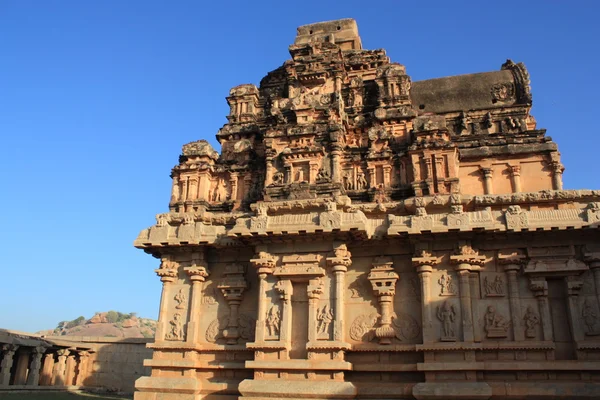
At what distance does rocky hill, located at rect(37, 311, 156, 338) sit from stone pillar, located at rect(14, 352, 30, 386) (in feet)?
148

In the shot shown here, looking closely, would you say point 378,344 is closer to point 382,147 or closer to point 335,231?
point 335,231

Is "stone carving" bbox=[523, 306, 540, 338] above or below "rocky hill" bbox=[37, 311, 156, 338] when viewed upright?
below

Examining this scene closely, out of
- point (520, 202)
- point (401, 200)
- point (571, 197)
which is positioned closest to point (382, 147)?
point (401, 200)

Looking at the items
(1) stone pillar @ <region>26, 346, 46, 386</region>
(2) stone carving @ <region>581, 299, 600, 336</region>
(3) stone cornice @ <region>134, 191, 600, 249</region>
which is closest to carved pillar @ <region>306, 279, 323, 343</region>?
(3) stone cornice @ <region>134, 191, 600, 249</region>

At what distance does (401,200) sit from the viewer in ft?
64.1

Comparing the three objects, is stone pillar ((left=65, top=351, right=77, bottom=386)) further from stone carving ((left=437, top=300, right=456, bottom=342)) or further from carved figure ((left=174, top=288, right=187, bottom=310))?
stone carving ((left=437, top=300, right=456, bottom=342))

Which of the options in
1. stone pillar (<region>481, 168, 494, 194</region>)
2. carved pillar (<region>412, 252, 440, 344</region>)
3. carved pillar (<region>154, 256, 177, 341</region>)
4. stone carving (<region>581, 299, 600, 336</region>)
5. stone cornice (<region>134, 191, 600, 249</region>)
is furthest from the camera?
stone pillar (<region>481, 168, 494, 194</region>)

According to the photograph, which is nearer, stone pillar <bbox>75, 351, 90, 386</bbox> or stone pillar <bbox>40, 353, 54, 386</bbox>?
stone pillar <bbox>40, 353, 54, 386</bbox>

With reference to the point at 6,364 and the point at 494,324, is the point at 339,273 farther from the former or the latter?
the point at 6,364

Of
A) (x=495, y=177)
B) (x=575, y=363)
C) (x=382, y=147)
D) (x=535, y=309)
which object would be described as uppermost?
(x=382, y=147)

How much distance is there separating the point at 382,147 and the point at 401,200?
2.93m

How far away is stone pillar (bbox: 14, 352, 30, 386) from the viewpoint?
Result: 96.7ft

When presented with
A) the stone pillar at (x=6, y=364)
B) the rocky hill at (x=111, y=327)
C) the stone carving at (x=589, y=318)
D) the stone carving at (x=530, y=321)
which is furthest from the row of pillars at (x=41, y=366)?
the rocky hill at (x=111, y=327)

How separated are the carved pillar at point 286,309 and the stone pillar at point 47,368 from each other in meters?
22.5
